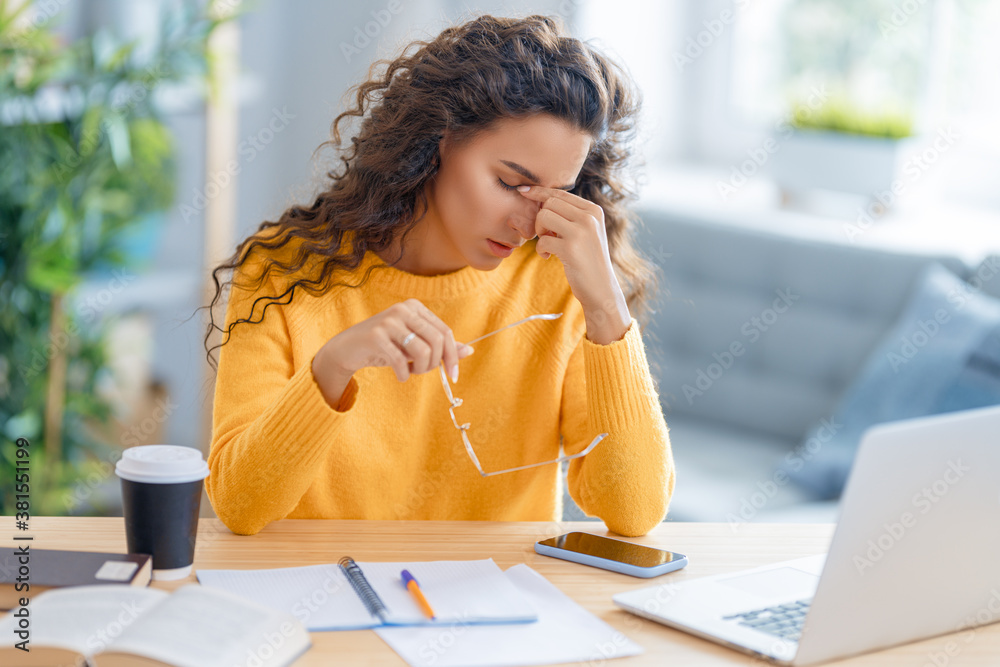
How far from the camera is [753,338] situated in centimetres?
251

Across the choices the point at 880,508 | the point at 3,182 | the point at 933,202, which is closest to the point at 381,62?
the point at 880,508

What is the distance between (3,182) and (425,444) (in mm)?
1315

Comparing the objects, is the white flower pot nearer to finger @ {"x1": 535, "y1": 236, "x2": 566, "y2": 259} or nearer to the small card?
finger @ {"x1": 535, "y1": 236, "x2": 566, "y2": 259}

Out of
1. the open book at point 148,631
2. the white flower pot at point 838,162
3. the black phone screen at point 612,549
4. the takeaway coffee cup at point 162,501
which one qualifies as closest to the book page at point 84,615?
the open book at point 148,631

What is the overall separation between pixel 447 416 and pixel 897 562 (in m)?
0.70

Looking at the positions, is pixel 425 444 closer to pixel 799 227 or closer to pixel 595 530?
pixel 595 530

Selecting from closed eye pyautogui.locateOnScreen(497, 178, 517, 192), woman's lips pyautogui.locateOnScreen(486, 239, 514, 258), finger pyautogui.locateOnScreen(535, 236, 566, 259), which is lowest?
woman's lips pyautogui.locateOnScreen(486, 239, 514, 258)

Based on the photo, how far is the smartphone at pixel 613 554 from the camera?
105 centimetres

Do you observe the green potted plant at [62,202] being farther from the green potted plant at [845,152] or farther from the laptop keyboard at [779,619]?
the laptop keyboard at [779,619]

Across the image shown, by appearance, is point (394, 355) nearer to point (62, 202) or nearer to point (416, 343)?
point (416, 343)

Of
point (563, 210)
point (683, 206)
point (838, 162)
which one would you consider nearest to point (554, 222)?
point (563, 210)

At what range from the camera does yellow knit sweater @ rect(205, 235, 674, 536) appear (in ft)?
3.76

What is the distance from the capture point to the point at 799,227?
8.38ft

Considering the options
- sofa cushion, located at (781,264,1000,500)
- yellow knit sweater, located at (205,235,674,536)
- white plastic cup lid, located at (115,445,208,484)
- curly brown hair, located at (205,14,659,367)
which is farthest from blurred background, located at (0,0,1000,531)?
white plastic cup lid, located at (115,445,208,484)
